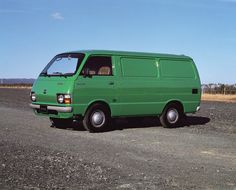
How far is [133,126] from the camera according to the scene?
1630 centimetres

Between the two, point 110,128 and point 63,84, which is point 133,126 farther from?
point 63,84

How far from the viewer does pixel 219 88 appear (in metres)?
59.5

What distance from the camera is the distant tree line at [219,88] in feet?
189

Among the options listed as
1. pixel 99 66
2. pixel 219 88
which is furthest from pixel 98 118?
pixel 219 88

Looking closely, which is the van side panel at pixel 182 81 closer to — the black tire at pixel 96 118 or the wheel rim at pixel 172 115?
the wheel rim at pixel 172 115

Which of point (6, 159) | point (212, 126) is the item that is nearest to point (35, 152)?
point (6, 159)

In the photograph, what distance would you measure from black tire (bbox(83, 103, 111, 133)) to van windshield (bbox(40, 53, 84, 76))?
1.21m

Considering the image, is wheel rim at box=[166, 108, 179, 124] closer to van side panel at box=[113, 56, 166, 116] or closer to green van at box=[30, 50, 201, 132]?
green van at box=[30, 50, 201, 132]

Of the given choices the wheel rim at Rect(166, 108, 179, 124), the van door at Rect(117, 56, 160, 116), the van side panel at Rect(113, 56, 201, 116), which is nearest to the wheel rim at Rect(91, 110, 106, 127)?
the van side panel at Rect(113, 56, 201, 116)

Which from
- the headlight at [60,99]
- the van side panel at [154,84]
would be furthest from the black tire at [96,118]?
the headlight at [60,99]

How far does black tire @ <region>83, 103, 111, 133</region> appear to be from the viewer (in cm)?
1405

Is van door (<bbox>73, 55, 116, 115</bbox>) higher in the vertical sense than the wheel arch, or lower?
higher

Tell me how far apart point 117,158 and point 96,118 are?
4712 millimetres

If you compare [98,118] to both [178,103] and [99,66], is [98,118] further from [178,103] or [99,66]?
[178,103]
